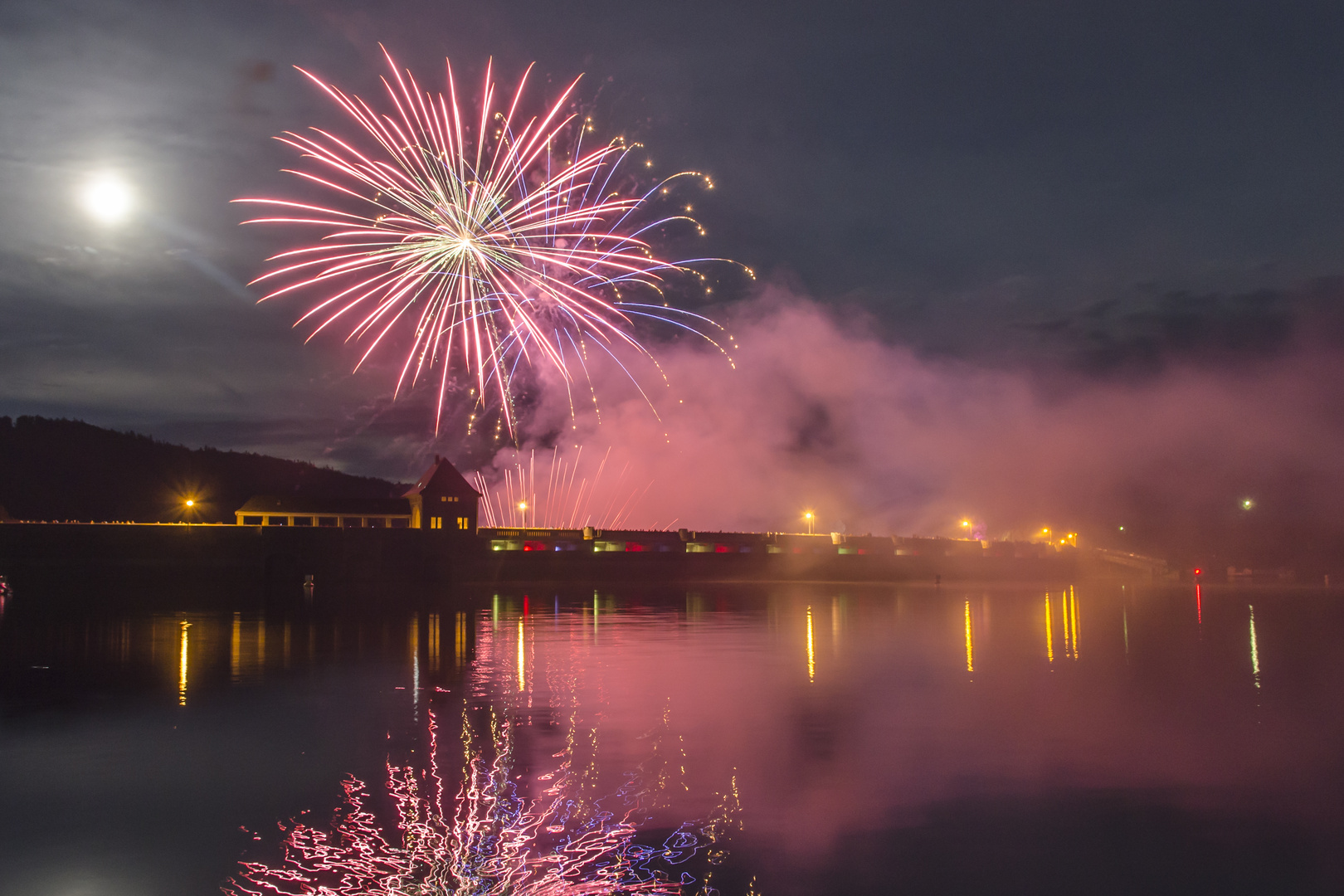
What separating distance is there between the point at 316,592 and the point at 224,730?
42.5 m

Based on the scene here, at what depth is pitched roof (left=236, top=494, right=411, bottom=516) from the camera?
79.2 m

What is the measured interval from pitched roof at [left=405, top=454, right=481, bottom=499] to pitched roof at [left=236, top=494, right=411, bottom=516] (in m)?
1.94

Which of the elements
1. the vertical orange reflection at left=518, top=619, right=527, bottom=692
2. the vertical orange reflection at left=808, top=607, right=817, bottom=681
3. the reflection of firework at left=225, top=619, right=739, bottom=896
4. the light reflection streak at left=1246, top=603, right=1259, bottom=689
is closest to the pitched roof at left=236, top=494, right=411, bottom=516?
the vertical orange reflection at left=518, top=619, right=527, bottom=692

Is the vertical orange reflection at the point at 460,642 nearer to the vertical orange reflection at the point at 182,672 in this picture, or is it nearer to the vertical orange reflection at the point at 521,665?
the vertical orange reflection at the point at 521,665

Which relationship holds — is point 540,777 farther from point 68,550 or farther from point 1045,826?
point 68,550

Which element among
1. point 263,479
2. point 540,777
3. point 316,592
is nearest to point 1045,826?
point 540,777

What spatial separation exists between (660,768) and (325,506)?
7348cm

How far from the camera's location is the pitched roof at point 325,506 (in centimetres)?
7925

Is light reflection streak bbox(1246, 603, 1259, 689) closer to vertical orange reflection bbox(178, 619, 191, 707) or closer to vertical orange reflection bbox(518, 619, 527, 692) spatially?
vertical orange reflection bbox(518, 619, 527, 692)

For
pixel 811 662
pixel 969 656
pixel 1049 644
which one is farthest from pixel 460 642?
pixel 1049 644

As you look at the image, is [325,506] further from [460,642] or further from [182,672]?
[182,672]

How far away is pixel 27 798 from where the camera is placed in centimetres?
1137

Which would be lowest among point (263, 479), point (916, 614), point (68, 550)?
point (916, 614)

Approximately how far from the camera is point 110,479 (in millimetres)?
145000
